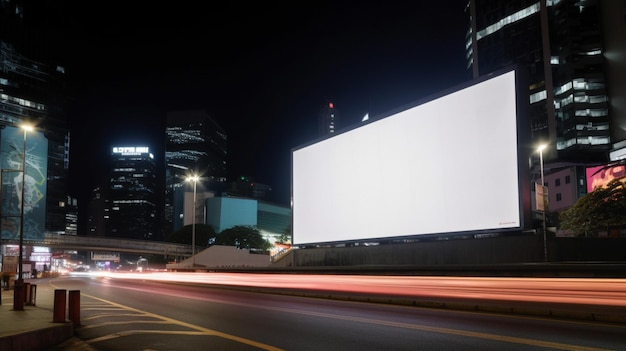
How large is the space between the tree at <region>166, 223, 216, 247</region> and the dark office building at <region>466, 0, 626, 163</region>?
90307mm

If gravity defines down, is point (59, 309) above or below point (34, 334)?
above

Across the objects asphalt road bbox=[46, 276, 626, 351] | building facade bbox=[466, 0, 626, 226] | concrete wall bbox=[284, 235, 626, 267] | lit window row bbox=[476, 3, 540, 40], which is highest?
lit window row bbox=[476, 3, 540, 40]

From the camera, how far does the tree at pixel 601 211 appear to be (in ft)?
178

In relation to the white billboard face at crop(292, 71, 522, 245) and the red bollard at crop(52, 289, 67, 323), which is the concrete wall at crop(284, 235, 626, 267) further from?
the red bollard at crop(52, 289, 67, 323)

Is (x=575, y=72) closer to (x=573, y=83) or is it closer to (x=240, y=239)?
(x=573, y=83)

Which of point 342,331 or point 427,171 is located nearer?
point 342,331

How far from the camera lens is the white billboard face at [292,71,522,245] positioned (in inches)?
888

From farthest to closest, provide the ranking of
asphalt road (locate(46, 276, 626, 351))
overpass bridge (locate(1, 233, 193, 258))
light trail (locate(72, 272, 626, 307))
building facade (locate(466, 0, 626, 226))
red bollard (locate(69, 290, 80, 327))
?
overpass bridge (locate(1, 233, 193, 258)) < building facade (locate(466, 0, 626, 226)) < red bollard (locate(69, 290, 80, 327)) < light trail (locate(72, 272, 626, 307)) < asphalt road (locate(46, 276, 626, 351))

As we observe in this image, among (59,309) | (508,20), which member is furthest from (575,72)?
(59,309)

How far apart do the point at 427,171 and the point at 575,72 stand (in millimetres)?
89210

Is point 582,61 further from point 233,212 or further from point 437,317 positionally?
point 233,212

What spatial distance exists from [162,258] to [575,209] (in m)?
112

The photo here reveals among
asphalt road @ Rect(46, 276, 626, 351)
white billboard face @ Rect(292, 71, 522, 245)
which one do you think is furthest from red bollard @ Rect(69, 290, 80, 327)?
white billboard face @ Rect(292, 71, 522, 245)

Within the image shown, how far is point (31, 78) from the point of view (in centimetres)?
14212
